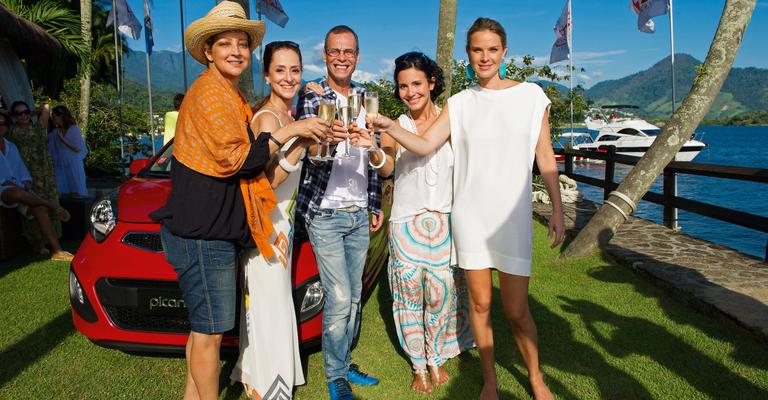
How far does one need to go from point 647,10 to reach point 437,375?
46.4ft

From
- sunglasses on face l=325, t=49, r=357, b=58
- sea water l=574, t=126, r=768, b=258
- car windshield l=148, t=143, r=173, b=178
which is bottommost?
sea water l=574, t=126, r=768, b=258

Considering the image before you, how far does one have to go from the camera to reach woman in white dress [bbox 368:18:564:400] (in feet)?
8.90

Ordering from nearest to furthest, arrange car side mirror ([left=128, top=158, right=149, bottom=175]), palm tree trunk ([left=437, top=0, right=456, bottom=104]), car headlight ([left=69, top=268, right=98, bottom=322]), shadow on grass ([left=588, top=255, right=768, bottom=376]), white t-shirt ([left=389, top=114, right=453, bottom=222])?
1. white t-shirt ([left=389, top=114, right=453, bottom=222])
2. car headlight ([left=69, top=268, right=98, bottom=322])
3. shadow on grass ([left=588, top=255, right=768, bottom=376])
4. car side mirror ([left=128, top=158, right=149, bottom=175])
5. palm tree trunk ([left=437, top=0, right=456, bottom=104])

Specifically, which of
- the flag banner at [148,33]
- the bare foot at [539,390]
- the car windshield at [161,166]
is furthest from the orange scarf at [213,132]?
the flag banner at [148,33]

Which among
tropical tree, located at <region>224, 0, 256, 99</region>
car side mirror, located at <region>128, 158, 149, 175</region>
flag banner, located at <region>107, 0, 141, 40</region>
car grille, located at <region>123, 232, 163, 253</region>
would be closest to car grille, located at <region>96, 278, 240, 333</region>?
car grille, located at <region>123, 232, 163, 253</region>

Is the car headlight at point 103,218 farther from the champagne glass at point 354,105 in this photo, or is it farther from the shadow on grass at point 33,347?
the champagne glass at point 354,105

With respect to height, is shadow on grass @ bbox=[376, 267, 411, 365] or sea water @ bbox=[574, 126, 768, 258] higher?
shadow on grass @ bbox=[376, 267, 411, 365]

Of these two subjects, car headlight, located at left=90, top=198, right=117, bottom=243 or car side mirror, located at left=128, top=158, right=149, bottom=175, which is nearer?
car headlight, located at left=90, top=198, right=117, bottom=243

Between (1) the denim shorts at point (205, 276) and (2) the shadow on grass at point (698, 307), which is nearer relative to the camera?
(1) the denim shorts at point (205, 276)

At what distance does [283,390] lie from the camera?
9.26ft

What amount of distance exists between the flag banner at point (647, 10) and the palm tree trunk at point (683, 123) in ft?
31.5

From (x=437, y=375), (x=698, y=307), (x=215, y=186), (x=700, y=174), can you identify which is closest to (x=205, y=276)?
(x=215, y=186)

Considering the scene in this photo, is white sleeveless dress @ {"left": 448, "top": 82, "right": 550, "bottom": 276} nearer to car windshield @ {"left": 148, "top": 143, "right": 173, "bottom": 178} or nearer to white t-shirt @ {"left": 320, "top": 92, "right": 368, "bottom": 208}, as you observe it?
white t-shirt @ {"left": 320, "top": 92, "right": 368, "bottom": 208}

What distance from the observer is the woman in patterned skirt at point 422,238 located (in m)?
3.07
